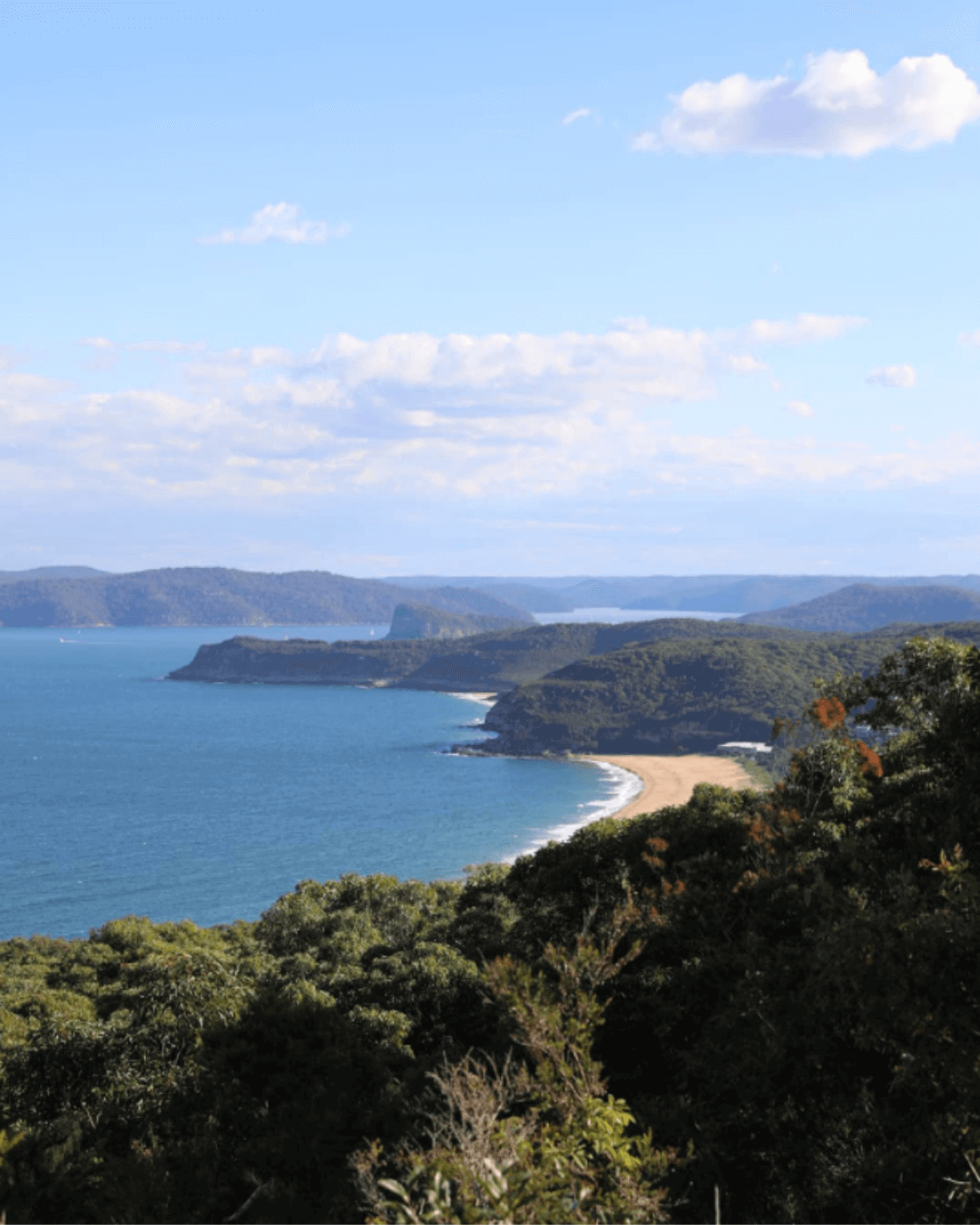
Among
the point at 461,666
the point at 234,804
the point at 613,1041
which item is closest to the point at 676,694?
the point at 461,666

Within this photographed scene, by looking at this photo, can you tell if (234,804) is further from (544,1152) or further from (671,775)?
(544,1152)

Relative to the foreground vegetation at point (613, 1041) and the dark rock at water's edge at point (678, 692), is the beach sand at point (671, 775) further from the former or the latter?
the foreground vegetation at point (613, 1041)

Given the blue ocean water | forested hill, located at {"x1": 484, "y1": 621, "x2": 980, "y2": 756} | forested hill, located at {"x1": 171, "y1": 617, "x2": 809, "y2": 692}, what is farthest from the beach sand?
forested hill, located at {"x1": 171, "y1": 617, "x2": 809, "y2": 692}

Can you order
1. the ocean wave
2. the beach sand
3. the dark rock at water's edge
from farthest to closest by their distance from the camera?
the dark rock at water's edge, the beach sand, the ocean wave

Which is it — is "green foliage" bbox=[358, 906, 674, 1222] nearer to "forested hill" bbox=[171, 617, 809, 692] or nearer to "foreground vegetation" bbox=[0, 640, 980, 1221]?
"foreground vegetation" bbox=[0, 640, 980, 1221]

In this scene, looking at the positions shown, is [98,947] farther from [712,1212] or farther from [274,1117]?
[712,1212]

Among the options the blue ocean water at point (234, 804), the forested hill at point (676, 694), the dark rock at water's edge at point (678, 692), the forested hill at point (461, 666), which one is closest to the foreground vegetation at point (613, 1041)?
the blue ocean water at point (234, 804)
